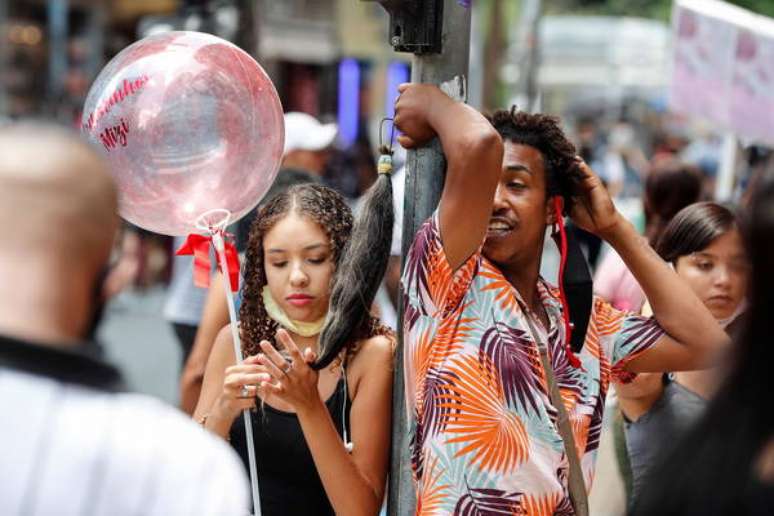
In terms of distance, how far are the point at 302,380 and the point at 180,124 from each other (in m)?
0.65

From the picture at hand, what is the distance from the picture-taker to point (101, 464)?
60.2 inches

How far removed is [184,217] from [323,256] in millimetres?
436

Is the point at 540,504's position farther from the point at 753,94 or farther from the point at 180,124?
the point at 753,94

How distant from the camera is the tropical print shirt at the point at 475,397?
257 centimetres

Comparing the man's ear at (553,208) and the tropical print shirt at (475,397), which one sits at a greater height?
the man's ear at (553,208)

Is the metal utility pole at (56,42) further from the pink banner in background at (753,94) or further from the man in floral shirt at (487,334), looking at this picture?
the man in floral shirt at (487,334)

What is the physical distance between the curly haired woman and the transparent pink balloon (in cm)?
32

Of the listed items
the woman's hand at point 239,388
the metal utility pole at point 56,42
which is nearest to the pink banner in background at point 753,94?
the woman's hand at point 239,388

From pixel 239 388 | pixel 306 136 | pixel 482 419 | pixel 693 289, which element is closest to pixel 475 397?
pixel 482 419

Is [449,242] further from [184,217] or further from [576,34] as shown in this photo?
[576,34]

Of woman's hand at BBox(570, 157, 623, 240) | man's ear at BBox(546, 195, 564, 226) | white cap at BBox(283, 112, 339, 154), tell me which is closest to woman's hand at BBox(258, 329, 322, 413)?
man's ear at BBox(546, 195, 564, 226)

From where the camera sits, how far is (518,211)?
285 cm

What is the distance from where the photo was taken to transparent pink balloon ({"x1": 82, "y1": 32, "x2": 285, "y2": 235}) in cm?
286

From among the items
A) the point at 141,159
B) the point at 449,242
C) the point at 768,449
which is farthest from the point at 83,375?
the point at 141,159
